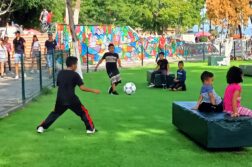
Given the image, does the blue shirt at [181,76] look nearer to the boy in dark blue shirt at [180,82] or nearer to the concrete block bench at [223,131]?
the boy in dark blue shirt at [180,82]

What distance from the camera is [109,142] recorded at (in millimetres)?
8148

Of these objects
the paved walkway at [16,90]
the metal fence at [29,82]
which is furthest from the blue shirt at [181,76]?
the paved walkway at [16,90]

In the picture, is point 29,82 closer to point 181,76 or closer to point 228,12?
point 181,76

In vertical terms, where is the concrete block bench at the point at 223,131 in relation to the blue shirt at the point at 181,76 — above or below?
below

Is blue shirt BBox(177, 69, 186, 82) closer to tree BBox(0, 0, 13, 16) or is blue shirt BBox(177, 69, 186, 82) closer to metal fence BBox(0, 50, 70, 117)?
metal fence BBox(0, 50, 70, 117)

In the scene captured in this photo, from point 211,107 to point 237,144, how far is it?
95 centimetres

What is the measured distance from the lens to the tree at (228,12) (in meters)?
35.9

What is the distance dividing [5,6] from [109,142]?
35521 millimetres

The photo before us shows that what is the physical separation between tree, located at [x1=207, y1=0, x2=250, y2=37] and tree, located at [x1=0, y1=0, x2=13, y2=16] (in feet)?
52.1

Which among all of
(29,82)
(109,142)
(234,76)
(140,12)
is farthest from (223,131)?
(140,12)

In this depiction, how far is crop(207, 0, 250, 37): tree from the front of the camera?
35.9m

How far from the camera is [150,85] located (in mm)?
17500

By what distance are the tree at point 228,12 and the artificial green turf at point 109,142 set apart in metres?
24.2

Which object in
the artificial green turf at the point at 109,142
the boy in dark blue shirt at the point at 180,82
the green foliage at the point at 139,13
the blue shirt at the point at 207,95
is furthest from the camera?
the green foliage at the point at 139,13
